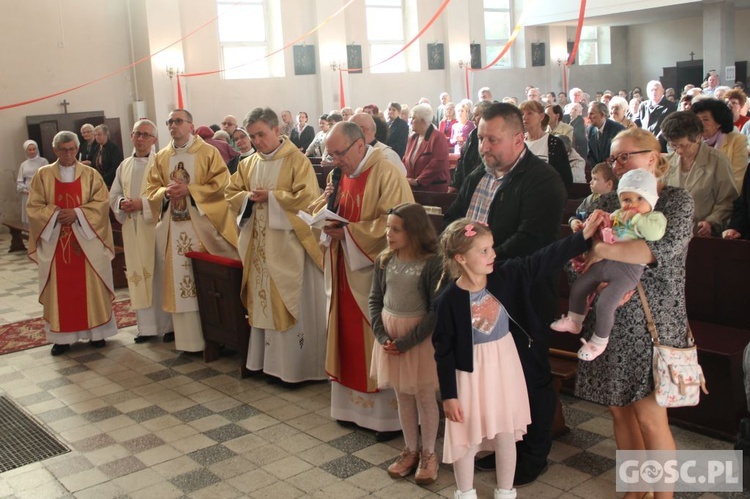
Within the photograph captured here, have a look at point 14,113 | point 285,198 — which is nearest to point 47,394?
point 285,198

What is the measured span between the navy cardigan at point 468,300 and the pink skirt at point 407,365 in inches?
21.8

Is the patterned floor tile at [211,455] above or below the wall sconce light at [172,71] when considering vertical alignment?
below

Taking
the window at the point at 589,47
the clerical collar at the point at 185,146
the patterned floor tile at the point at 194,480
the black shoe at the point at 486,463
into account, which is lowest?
the patterned floor tile at the point at 194,480

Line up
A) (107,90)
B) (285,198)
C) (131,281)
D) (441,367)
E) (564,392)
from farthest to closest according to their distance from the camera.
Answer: (107,90)
(131,281)
(285,198)
(564,392)
(441,367)

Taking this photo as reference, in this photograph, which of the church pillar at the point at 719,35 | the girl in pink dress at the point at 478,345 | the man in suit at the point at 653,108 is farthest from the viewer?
the church pillar at the point at 719,35

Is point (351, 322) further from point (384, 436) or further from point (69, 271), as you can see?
point (69, 271)

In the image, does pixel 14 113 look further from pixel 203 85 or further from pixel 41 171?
pixel 41 171

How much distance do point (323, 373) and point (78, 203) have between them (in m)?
2.80

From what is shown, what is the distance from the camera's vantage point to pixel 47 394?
6082 millimetres

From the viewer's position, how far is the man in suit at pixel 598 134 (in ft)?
27.2

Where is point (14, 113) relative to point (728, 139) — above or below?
above

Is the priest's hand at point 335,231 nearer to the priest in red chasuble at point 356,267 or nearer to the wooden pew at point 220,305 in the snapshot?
the priest in red chasuble at point 356,267

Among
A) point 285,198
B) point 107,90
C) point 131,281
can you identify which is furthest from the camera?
point 107,90

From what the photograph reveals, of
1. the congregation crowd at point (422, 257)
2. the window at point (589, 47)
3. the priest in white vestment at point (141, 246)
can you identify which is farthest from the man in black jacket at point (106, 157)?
the window at point (589, 47)
